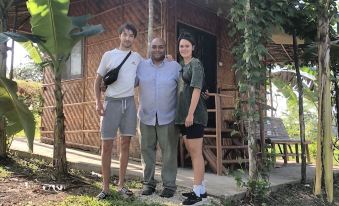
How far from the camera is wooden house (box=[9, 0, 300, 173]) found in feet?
26.7

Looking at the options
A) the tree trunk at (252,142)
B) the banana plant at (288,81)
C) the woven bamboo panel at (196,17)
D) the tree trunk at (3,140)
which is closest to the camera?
the tree trunk at (252,142)

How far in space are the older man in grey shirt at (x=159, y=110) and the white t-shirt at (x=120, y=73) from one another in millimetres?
174

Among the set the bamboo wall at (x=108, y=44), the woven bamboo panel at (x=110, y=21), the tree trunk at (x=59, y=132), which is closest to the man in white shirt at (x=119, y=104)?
the tree trunk at (x=59, y=132)

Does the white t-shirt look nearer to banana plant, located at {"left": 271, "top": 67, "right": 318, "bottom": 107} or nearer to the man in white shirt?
the man in white shirt

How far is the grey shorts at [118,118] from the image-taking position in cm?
470

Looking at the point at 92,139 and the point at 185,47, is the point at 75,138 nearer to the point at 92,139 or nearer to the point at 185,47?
the point at 92,139

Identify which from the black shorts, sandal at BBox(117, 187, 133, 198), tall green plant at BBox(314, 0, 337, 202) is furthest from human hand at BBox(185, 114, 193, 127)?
tall green plant at BBox(314, 0, 337, 202)

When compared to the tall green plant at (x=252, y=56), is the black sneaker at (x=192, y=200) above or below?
below

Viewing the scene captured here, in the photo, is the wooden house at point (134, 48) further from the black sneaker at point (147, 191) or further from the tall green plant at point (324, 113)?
the black sneaker at point (147, 191)

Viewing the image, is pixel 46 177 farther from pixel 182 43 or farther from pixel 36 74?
pixel 36 74

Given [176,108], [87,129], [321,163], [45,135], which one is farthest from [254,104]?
[45,135]

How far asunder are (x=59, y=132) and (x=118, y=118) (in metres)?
1.22

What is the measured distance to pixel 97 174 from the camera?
Answer: 21.0 ft

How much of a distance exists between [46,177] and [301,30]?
5.30m
